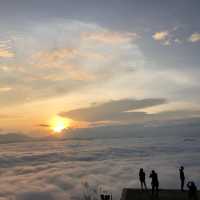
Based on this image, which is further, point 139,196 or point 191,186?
point 139,196

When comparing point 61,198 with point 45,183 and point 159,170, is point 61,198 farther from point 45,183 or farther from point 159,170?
point 159,170

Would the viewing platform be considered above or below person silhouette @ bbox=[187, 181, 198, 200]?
below

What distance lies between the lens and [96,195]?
64062 mm

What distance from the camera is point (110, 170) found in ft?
302

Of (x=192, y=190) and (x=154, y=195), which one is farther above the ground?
(x=192, y=190)

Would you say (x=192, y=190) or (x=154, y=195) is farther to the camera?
(x=154, y=195)

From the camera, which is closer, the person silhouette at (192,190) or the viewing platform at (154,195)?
the person silhouette at (192,190)

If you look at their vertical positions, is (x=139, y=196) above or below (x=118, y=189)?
above

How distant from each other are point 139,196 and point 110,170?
71455mm

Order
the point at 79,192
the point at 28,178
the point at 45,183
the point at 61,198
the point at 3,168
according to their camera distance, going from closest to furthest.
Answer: the point at 61,198
the point at 79,192
the point at 45,183
the point at 28,178
the point at 3,168

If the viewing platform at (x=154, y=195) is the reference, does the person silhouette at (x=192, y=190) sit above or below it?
above

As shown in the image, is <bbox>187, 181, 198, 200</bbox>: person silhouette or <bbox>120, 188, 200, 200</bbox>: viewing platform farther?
<bbox>120, 188, 200, 200</bbox>: viewing platform

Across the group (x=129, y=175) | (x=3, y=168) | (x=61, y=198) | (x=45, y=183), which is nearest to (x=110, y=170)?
(x=129, y=175)

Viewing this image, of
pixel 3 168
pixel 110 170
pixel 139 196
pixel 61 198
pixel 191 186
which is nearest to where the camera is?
pixel 191 186
